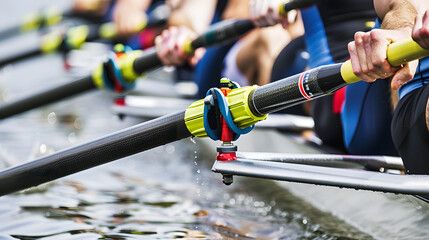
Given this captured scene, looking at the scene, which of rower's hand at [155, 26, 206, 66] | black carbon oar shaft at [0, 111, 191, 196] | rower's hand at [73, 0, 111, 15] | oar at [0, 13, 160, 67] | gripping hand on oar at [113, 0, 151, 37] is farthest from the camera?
rower's hand at [73, 0, 111, 15]

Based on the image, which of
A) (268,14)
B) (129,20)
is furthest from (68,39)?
(268,14)

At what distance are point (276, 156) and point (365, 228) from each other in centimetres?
29

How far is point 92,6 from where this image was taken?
215 inches

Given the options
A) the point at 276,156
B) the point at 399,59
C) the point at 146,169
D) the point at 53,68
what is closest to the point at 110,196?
the point at 146,169

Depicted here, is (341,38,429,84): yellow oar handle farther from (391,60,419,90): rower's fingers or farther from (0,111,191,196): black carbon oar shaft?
(0,111,191,196): black carbon oar shaft

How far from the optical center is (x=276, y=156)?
1.31m

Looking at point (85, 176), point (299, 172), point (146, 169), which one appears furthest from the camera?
point (146, 169)

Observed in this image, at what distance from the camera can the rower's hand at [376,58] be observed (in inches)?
38.7

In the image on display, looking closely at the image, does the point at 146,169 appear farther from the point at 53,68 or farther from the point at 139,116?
the point at 53,68

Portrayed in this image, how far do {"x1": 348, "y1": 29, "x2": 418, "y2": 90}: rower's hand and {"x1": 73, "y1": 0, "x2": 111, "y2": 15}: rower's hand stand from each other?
4668 mm

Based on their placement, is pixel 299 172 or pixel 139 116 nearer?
pixel 299 172

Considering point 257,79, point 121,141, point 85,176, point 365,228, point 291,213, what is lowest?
point 365,228

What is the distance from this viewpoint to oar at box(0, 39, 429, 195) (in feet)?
3.60

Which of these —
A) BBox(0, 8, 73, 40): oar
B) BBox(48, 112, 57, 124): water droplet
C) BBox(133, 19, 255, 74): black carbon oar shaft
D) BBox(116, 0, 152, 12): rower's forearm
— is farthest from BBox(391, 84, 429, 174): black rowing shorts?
BBox(0, 8, 73, 40): oar
